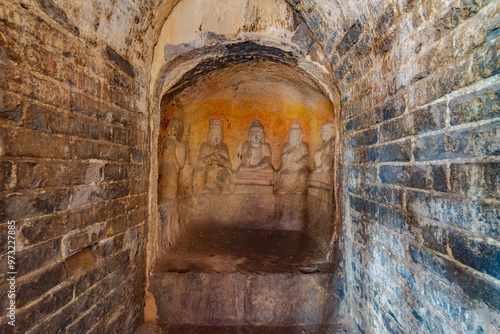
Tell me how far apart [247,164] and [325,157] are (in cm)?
151

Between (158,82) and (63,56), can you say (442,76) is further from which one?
(158,82)

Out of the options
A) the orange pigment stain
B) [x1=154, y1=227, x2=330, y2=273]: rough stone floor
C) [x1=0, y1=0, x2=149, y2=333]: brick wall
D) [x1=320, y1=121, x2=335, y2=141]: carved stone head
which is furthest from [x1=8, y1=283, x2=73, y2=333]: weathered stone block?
[x1=320, y1=121, x2=335, y2=141]: carved stone head

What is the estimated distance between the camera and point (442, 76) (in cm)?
123

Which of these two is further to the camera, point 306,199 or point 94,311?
point 306,199

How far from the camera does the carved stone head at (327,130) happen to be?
13.7 feet

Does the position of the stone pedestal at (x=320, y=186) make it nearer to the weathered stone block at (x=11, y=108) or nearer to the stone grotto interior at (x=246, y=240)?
the stone grotto interior at (x=246, y=240)

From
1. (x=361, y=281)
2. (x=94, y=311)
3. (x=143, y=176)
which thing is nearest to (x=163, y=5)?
(x=143, y=176)

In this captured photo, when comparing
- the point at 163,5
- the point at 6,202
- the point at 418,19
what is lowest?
the point at 6,202

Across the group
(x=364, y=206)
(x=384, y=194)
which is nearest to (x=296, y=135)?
(x=364, y=206)

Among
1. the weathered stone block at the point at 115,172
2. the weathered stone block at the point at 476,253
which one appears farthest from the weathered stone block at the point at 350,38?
the weathered stone block at the point at 115,172

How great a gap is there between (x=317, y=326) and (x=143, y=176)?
2497mm

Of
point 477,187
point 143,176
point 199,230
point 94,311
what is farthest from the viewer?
point 199,230

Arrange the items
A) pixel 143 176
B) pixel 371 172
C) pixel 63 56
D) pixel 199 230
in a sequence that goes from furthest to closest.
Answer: pixel 199 230, pixel 143 176, pixel 371 172, pixel 63 56

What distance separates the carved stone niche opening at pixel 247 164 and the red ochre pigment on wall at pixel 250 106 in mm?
20
